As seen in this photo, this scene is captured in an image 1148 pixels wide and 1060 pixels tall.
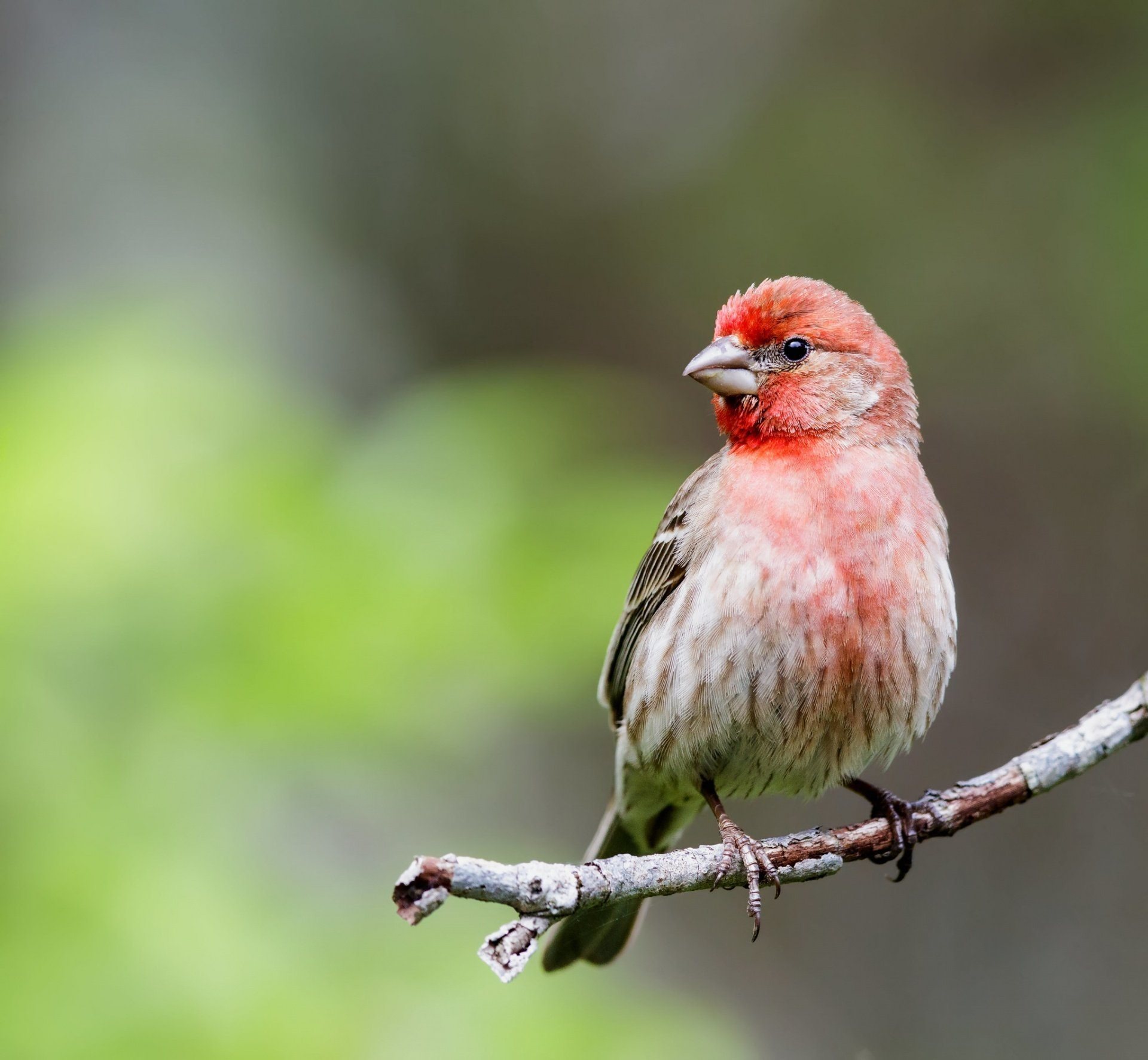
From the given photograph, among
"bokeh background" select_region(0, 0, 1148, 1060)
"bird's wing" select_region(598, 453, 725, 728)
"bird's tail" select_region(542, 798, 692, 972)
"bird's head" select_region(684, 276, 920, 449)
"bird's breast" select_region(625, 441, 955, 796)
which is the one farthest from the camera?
"bird's tail" select_region(542, 798, 692, 972)

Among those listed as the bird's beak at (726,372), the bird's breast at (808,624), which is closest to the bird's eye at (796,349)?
the bird's beak at (726,372)

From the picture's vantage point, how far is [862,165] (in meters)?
8.95

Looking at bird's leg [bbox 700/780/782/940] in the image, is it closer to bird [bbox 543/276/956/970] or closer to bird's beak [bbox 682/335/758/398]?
bird [bbox 543/276/956/970]

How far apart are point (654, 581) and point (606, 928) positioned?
4.26 ft

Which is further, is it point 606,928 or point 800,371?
point 606,928

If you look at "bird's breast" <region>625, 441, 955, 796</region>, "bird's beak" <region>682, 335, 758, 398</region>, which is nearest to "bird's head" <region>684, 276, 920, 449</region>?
"bird's beak" <region>682, 335, 758, 398</region>

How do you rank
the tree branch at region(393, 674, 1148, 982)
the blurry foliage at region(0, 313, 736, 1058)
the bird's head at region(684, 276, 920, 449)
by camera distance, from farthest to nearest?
1. the bird's head at region(684, 276, 920, 449)
2. the blurry foliage at region(0, 313, 736, 1058)
3. the tree branch at region(393, 674, 1148, 982)

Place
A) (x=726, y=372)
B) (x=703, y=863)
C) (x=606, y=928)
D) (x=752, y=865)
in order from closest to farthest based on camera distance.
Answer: (x=703, y=863) < (x=752, y=865) < (x=726, y=372) < (x=606, y=928)

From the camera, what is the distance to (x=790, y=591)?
14.0 feet

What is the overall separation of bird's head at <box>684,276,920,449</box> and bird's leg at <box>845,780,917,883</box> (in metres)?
1.19

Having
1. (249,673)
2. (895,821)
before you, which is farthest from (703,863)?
(249,673)

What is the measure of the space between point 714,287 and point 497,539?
4830mm

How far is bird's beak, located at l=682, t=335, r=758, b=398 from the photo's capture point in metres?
4.69

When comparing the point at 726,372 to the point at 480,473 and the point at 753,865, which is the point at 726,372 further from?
the point at 753,865
